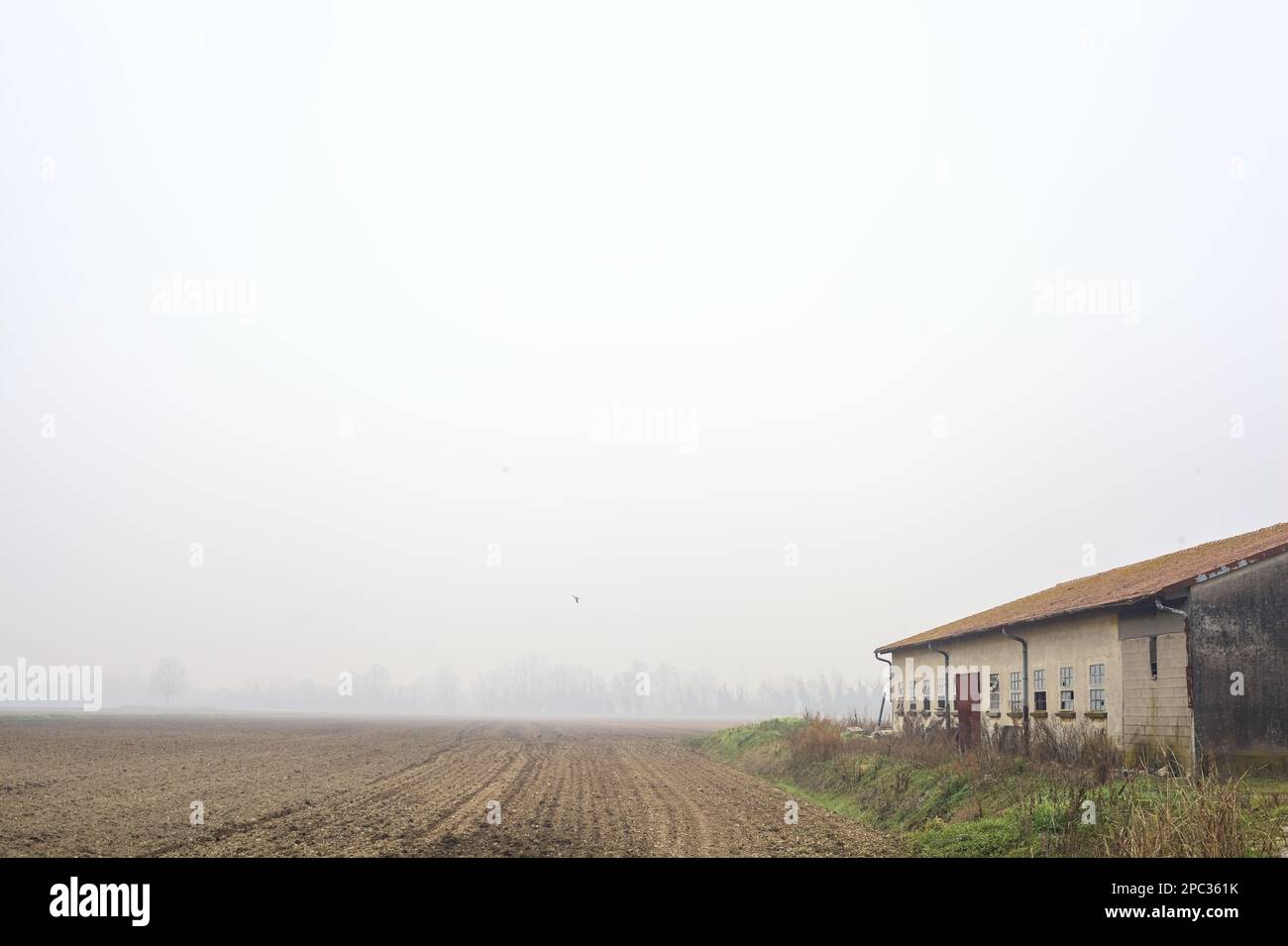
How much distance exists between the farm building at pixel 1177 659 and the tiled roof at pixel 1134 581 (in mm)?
70

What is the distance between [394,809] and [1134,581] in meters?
17.3

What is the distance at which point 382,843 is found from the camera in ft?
51.2

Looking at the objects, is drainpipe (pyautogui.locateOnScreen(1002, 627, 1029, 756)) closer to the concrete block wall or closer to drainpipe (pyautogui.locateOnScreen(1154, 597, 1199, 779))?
the concrete block wall

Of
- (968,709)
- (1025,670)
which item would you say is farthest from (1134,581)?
(968,709)

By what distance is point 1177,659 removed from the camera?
1803 centimetres

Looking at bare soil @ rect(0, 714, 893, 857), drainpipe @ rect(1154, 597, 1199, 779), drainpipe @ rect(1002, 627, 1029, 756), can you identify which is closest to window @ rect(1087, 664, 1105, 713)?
drainpipe @ rect(1002, 627, 1029, 756)

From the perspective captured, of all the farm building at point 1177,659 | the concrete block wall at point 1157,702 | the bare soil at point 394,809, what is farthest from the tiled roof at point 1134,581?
the bare soil at point 394,809

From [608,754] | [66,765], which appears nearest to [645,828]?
[66,765]

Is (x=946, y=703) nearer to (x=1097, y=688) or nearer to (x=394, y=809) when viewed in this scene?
(x=1097, y=688)

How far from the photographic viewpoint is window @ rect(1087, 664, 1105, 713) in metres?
20.7

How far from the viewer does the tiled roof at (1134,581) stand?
60.7ft

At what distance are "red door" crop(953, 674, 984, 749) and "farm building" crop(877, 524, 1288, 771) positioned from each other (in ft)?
6.49
